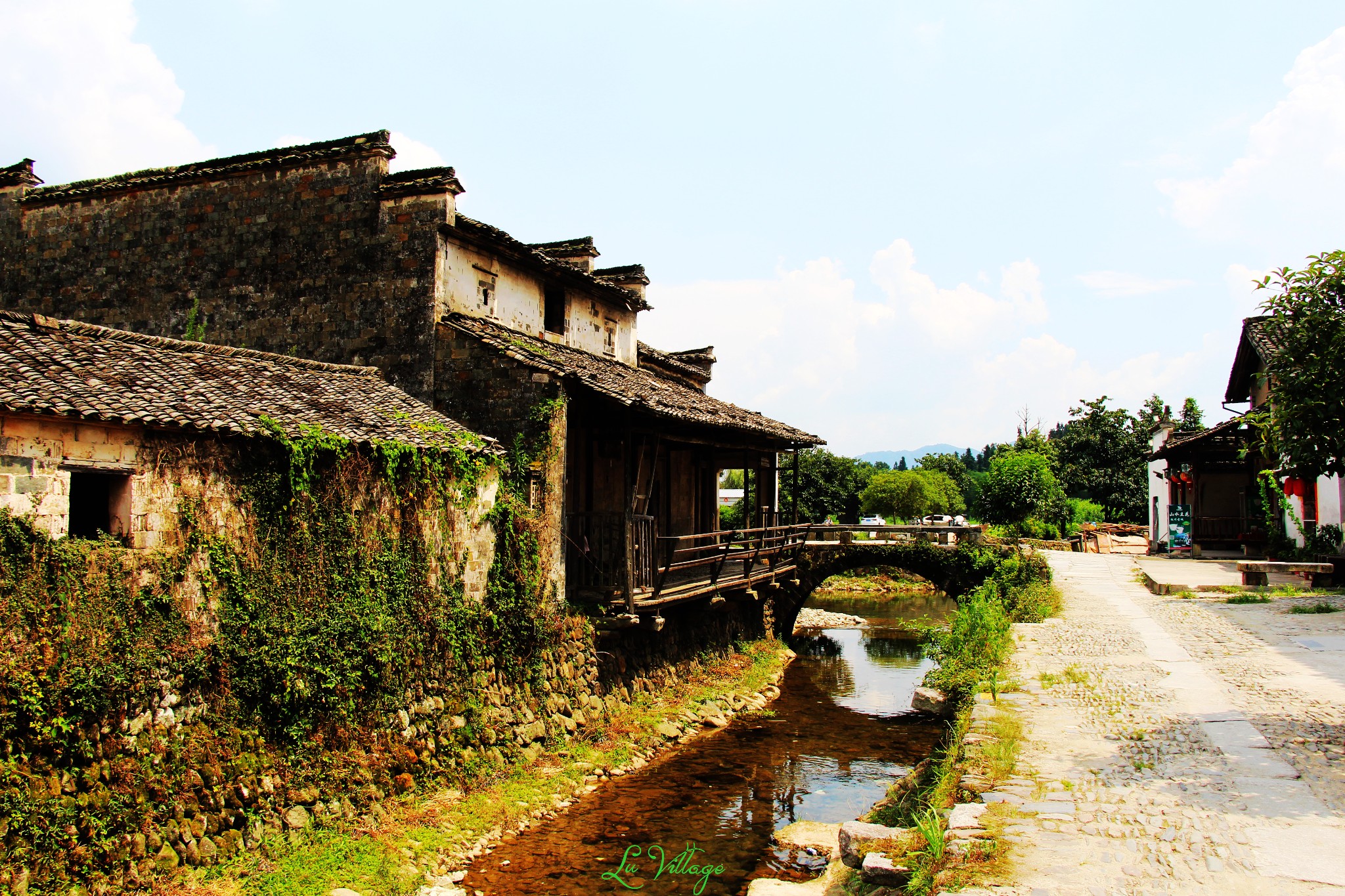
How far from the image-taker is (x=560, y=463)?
1374 cm

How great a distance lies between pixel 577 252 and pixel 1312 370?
1495 cm

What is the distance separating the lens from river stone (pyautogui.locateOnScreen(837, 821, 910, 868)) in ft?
24.1

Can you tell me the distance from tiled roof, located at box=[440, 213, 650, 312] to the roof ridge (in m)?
2.73

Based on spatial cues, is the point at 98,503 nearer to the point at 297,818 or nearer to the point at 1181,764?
the point at 297,818

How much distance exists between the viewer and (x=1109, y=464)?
52.0 m

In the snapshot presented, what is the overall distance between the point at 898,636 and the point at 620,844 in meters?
20.3

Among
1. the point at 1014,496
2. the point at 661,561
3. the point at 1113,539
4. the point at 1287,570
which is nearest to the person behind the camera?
the point at 661,561

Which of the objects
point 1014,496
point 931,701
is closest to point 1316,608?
point 931,701

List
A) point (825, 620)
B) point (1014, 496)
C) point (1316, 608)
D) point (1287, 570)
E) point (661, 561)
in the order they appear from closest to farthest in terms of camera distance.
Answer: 1. point (1316, 608)
2. point (661, 561)
3. point (1287, 570)
4. point (825, 620)
5. point (1014, 496)

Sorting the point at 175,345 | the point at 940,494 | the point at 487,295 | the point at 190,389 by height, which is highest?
the point at 487,295

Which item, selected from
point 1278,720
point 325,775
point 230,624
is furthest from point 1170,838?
point 230,624

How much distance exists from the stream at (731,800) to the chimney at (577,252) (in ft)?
34.4

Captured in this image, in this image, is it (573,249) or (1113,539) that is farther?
(1113,539)

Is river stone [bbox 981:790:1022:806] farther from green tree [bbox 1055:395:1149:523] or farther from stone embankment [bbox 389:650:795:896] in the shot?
green tree [bbox 1055:395:1149:523]
